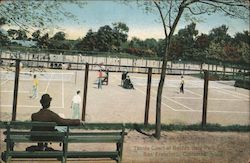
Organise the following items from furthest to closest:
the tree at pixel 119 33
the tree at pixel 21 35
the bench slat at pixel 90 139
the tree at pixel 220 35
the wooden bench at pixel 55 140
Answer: the tree at pixel 220 35 < the tree at pixel 119 33 < the tree at pixel 21 35 < the bench slat at pixel 90 139 < the wooden bench at pixel 55 140

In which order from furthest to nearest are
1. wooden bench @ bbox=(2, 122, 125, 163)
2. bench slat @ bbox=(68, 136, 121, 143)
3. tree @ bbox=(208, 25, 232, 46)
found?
tree @ bbox=(208, 25, 232, 46), bench slat @ bbox=(68, 136, 121, 143), wooden bench @ bbox=(2, 122, 125, 163)

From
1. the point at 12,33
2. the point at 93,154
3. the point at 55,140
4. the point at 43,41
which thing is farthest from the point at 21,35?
the point at 93,154

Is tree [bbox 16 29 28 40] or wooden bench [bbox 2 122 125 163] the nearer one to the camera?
wooden bench [bbox 2 122 125 163]

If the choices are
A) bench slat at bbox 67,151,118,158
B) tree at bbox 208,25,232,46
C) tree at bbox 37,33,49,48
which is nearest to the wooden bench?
bench slat at bbox 67,151,118,158

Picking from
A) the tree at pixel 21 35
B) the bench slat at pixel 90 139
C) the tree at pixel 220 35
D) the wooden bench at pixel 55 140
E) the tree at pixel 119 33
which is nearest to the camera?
the wooden bench at pixel 55 140

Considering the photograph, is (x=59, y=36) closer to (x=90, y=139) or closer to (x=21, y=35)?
(x=21, y=35)

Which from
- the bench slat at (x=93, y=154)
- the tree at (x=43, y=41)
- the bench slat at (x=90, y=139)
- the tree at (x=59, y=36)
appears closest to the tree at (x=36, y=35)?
the tree at (x=43, y=41)

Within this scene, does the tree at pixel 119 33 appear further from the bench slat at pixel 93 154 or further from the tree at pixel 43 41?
the bench slat at pixel 93 154

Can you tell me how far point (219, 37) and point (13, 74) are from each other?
2988 mm

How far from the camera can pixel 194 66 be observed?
7.11 metres

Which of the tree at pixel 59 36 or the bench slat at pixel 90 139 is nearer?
the bench slat at pixel 90 139

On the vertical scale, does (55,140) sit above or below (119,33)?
→ below

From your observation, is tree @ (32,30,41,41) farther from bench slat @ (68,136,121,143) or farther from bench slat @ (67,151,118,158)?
bench slat @ (67,151,118,158)

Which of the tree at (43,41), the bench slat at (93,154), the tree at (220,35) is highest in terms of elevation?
the tree at (220,35)
